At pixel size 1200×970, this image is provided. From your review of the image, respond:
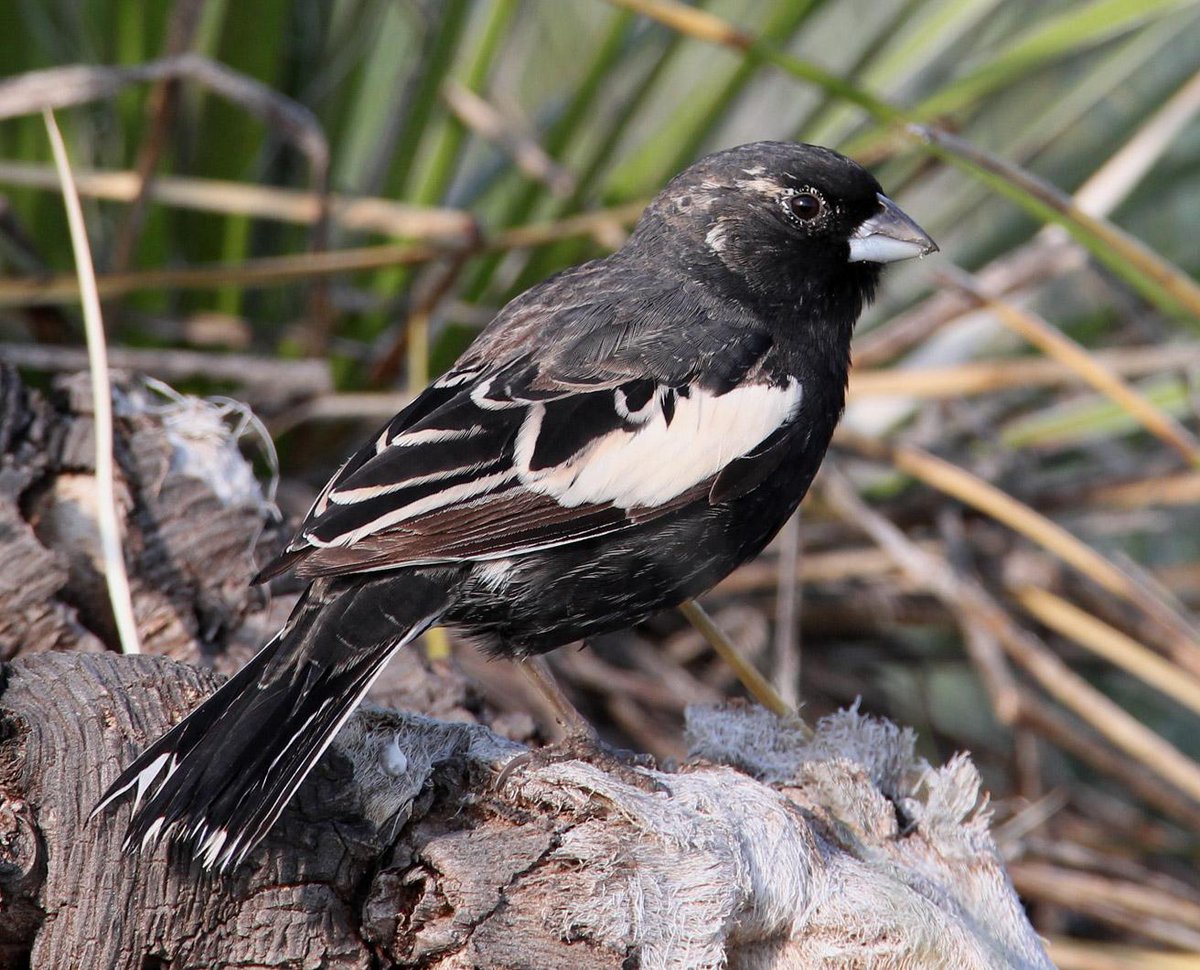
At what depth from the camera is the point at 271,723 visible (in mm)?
1988

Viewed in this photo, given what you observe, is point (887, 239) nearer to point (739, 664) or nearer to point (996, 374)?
point (739, 664)

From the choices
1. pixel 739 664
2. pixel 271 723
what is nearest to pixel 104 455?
pixel 271 723

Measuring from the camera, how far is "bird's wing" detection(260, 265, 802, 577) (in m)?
2.31

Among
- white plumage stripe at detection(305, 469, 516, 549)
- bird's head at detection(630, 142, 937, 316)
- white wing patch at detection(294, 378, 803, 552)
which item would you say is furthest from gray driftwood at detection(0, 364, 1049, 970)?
bird's head at detection(630, 142, 937, 316)

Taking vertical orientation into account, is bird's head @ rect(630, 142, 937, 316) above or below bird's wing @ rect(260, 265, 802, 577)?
above

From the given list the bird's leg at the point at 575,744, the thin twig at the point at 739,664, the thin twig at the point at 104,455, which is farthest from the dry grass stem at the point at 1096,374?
the thin twig at the point at 104,455

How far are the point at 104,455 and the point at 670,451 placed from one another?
102 cm

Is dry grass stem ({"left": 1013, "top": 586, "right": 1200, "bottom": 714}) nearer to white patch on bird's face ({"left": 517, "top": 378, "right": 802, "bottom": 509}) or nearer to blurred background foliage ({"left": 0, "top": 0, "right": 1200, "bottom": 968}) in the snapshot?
blurred background foliage ({"left": 0, "top": 0, "right": 1200, "bottom": 968})

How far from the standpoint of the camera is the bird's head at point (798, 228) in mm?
2910

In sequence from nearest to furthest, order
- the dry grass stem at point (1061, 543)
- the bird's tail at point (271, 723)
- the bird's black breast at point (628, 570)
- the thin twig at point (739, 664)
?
the bird's tail at point (271, 723), the bird's black breast at point (628, 570), the thin twig at point (739, 664), the dry grass stem at point (1061, 543)

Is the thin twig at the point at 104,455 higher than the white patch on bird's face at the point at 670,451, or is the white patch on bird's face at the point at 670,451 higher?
the white patch on bird's face at the point at 670,451

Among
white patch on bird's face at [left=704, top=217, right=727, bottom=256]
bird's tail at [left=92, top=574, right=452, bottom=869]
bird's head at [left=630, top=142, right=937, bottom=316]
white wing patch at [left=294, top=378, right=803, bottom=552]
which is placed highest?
bird's head at [left=630, top=142, right=937, bottom=316]

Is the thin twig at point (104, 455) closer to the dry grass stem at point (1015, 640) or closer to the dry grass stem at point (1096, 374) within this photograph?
the dry grass stem at point (1096, 374)

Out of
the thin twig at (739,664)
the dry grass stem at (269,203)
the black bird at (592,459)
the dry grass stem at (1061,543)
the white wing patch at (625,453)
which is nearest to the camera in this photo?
the black bird at (592,459)
